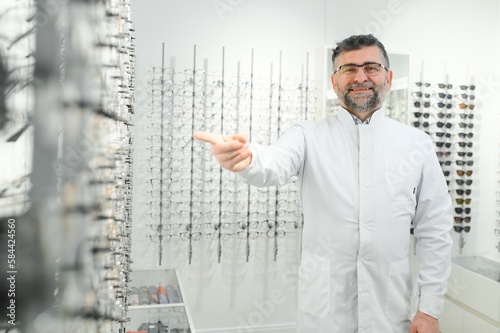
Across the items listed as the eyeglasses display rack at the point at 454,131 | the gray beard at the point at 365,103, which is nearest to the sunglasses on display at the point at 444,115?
the eyeglasses display rack at the point at 454,131

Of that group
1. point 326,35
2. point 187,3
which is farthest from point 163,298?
point 326,35

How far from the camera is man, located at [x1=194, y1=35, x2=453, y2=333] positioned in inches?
81.1

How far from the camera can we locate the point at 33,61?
241 mm

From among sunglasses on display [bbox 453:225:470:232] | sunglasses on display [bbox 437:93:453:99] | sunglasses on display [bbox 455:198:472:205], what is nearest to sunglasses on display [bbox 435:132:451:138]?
sunglasses on display [bbox 437:93:453:99]

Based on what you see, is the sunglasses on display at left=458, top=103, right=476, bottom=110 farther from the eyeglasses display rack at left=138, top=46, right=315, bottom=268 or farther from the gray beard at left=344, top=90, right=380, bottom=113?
the gray beard at left=344, top=90, right=380, bottom=113

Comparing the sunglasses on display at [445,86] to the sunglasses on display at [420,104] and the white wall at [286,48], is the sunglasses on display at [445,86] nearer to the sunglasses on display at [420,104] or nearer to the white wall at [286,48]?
the white wall at [286,48]

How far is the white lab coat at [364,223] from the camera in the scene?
2.06 meters

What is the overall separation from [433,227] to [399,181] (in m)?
0.29

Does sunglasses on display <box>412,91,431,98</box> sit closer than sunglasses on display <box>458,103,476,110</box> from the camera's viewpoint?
Yes

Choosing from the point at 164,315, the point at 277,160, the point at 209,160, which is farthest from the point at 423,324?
the point at 209,160

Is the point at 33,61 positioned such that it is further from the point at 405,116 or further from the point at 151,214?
the point at 405,116

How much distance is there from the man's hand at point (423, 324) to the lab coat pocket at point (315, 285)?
401mm

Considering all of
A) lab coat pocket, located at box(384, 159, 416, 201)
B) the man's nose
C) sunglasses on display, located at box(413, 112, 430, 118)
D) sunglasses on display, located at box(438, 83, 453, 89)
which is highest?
sunglasses on display, located at box(438, 83, 453, 89)

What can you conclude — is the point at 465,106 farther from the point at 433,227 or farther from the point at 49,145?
the point at 49,145
